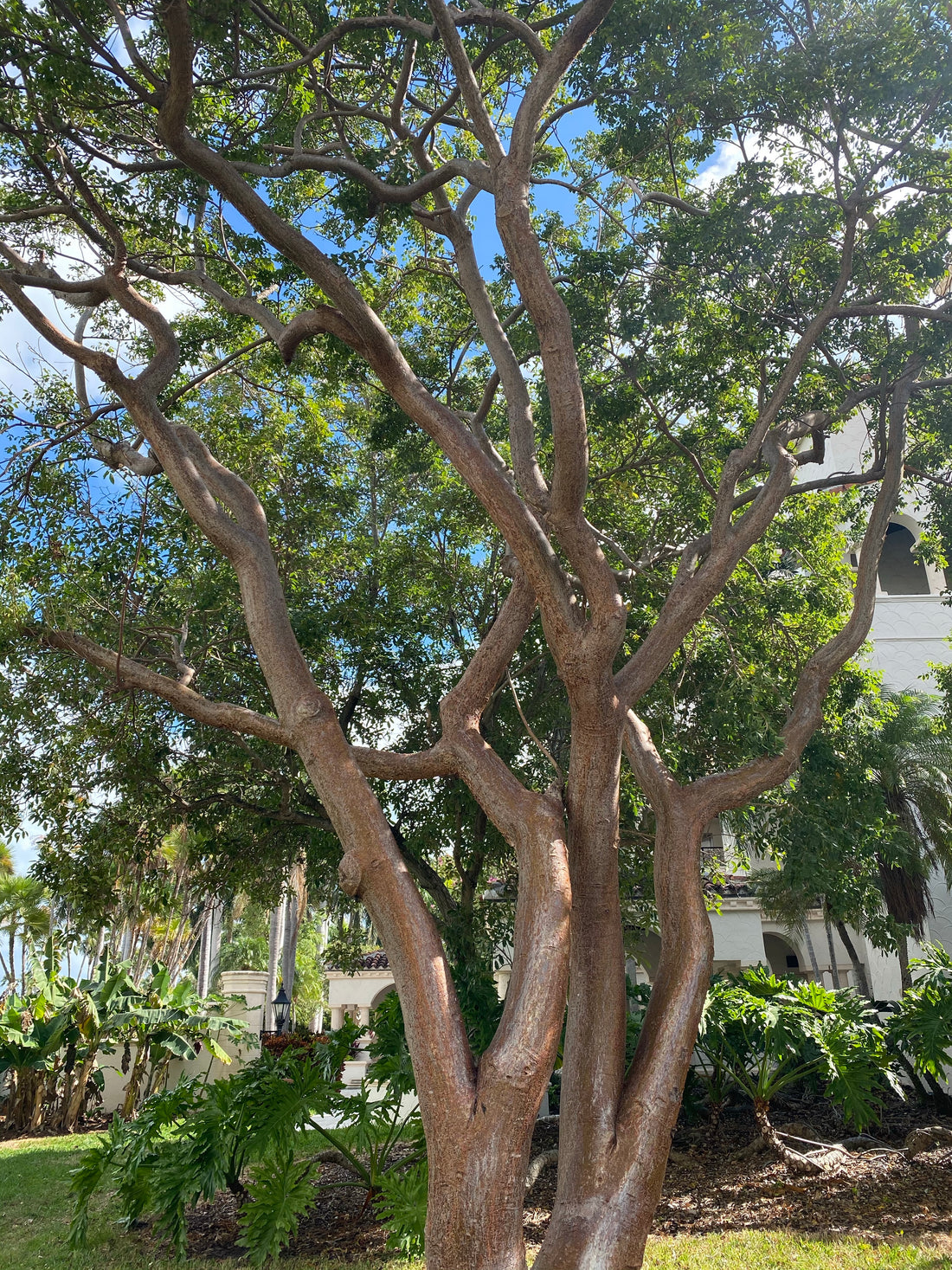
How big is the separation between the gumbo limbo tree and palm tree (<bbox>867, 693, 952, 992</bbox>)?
7.45 m

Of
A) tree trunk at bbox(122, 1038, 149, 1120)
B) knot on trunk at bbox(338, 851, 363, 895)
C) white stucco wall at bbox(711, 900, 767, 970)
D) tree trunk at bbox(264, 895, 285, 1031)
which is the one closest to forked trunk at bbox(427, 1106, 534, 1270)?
knot on trunk at bbox(338, 851, 363, 895)

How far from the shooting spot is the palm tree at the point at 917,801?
16422 millimetres

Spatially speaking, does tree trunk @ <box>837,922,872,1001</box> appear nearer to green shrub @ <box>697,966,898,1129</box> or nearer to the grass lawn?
green shrub @ <box>697,966,898,1129</box>

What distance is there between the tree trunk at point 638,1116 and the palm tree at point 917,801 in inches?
506

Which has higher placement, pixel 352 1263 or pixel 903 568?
pixel 903 568

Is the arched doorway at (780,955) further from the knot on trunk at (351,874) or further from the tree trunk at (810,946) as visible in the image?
the knot on trunk at (351,874)

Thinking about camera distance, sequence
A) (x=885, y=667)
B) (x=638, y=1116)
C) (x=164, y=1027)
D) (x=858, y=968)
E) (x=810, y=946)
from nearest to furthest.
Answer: (x=638, y=1116) → (x=164, y=1027) → (x=858, y=968) → (x=885, y=667) → (x=810, y=946)

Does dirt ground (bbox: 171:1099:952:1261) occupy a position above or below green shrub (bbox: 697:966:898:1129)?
below

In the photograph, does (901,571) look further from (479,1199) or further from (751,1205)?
(479,1199)

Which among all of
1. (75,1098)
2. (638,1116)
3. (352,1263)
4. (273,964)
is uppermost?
(273,964)

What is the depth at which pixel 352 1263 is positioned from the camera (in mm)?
6156

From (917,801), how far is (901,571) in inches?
282

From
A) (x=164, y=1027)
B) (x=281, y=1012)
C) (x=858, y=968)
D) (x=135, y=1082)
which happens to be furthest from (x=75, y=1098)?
(x=858, y=968)

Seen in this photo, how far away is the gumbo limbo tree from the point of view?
447 cm
